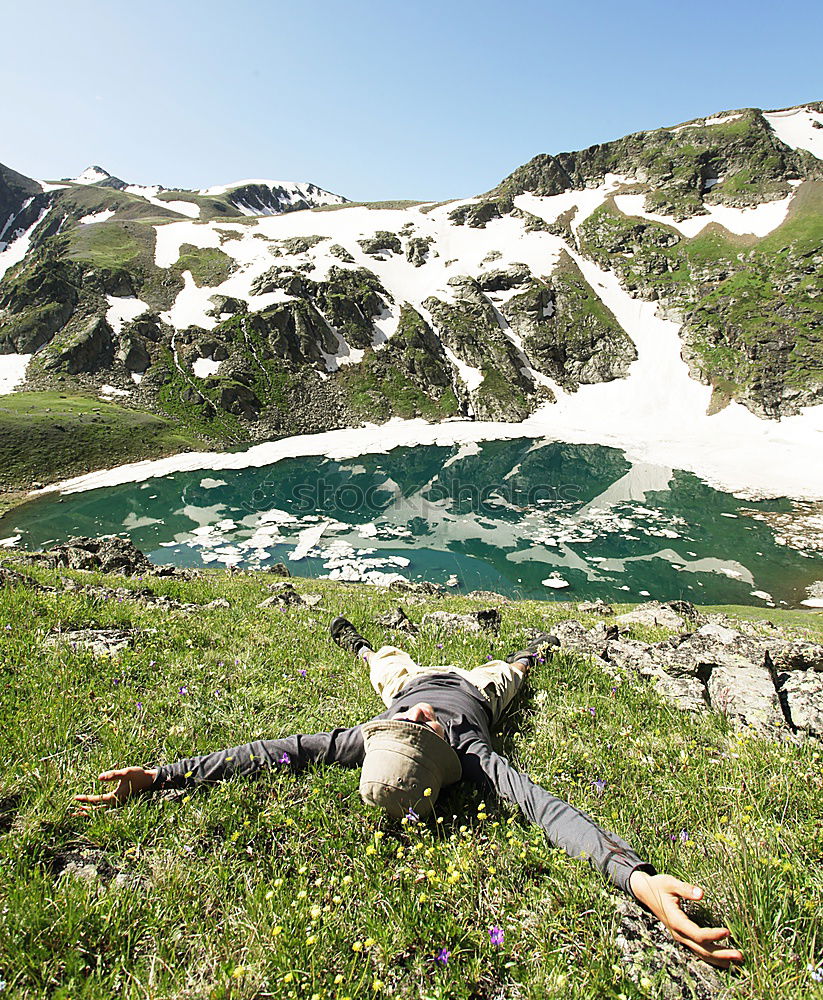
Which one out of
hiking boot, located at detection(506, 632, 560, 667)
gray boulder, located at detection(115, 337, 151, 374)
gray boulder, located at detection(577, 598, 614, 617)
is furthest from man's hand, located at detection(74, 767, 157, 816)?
gray boulder, located at detection(115, 337, 151, 374)

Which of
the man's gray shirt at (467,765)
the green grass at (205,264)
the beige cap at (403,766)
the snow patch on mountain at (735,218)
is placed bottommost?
the man's gray shirt at (467,765)

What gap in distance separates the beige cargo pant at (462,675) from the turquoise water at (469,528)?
21452 mm

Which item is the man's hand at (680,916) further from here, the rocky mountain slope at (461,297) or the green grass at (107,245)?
the green grass at (107,245)

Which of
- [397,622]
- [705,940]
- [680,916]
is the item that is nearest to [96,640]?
[397,622]

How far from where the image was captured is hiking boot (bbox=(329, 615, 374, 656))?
755 centimetres

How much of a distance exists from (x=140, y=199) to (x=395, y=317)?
16421 centimetres

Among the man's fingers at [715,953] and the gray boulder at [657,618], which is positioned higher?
the man's fingers at [715,953]

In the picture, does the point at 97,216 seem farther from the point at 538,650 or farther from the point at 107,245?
the point at 538,650

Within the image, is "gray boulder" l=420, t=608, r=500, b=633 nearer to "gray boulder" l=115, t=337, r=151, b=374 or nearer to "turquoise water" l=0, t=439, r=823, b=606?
"turquoise water" l=0, t=439, r=823, b=606

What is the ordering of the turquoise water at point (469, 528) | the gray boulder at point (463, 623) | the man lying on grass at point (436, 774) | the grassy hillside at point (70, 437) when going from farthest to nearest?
1. the grassy hillside at point (70, 437)
2. the turquoise water at point (469, 528)
3. the gray boulder at point (463, 623)
4. the man lying on grass at point (436, 774)

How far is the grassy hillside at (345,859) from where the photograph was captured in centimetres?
240

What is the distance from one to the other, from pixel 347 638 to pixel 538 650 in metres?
3.32

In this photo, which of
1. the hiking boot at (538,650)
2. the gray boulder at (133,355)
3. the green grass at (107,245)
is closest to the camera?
the hiking boot at (538,650)

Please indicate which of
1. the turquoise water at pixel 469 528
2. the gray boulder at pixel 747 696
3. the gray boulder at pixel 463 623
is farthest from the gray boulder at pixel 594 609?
the gray boulder at pixel 747 696
